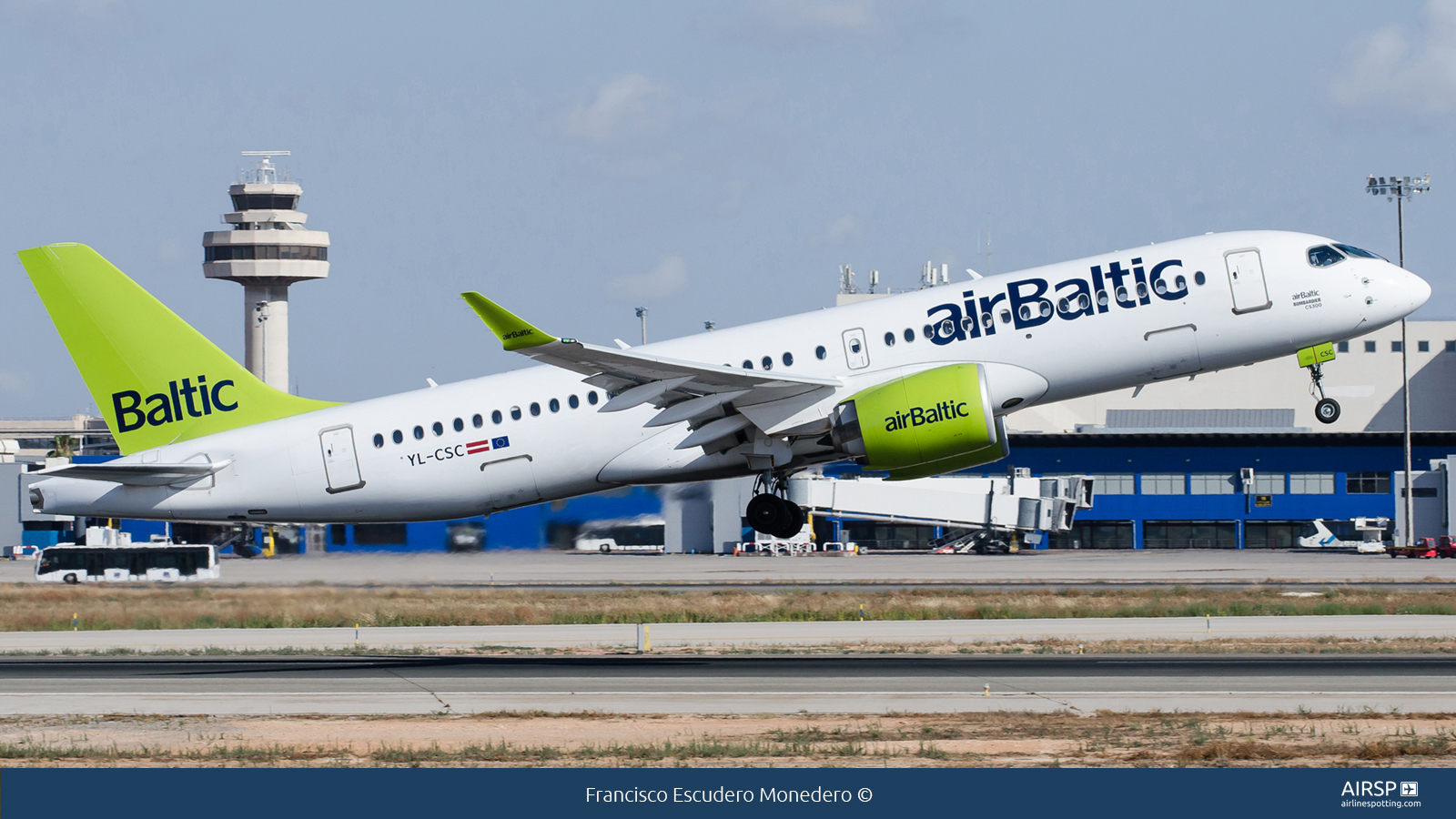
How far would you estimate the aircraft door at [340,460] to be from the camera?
34.6 metres

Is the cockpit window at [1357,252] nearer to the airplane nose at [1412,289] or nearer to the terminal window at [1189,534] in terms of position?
the airplane nose at [1412,289]

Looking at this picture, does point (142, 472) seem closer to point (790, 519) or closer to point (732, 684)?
point (790, 519)

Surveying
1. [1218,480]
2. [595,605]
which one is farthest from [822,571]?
[1218,480]

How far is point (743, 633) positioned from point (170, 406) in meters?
14.9

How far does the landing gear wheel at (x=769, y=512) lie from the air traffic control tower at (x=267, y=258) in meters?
121

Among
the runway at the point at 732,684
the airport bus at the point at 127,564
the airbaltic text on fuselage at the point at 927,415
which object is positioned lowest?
the runway at the point at 732,684

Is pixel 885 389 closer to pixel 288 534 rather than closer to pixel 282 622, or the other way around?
pixel 282 622

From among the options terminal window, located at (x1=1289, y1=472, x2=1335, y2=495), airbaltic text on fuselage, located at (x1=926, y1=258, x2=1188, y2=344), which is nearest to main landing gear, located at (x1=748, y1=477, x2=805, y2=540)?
airbaltic text on fuselage, located at (x1=926, y1=258, x2=1188, y2=344)

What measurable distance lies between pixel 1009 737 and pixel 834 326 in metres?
11.9

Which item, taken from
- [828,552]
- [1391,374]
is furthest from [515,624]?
[1391,374]

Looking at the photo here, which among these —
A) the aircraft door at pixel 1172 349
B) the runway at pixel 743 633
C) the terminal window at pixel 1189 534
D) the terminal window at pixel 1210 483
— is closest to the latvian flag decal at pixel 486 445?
the runway at pixel 743 633

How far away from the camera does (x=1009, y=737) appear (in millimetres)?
21344

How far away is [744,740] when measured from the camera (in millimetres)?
21141

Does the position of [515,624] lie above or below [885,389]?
below
